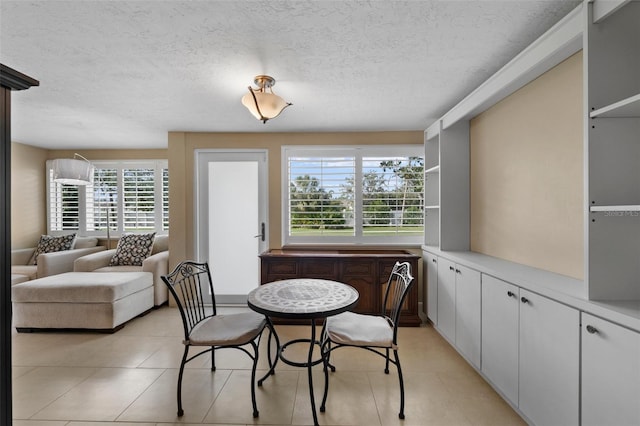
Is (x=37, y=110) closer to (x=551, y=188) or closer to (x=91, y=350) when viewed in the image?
(x=91, y=350)

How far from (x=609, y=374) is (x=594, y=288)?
14.5 inches

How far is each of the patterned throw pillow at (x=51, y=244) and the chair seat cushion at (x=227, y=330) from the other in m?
3.84

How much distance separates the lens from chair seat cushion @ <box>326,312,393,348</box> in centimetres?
187

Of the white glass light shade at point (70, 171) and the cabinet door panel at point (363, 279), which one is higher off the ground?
the white glass light shade at point (70, 171)

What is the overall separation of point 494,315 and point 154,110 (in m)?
3.75

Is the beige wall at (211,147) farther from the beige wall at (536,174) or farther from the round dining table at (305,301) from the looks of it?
the round dining table at (305,301)

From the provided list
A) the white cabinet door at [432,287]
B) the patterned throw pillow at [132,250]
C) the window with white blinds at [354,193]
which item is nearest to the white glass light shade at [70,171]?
the patterned throw pillow at [132,250]

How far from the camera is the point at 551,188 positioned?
197cm

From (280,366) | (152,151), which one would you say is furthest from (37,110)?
(280,366)

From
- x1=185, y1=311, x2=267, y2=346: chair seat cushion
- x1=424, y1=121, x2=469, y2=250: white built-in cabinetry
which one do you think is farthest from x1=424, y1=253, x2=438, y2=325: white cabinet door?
x1=185, y1=311, x2=267, y2=346: chair seat cushion

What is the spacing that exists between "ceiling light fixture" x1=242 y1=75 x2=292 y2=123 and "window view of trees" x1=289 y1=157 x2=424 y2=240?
1.62 m

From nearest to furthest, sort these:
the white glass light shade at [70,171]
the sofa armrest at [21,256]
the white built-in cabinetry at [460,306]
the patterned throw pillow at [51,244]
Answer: the white built-in cabinetry at [460,306], the white glass light shade at [70,171], the sofa armrest at [21,256], the patterned throw pillow at [51,244]

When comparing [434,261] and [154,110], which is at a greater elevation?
[154,110]

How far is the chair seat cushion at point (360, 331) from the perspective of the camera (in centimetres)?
187
